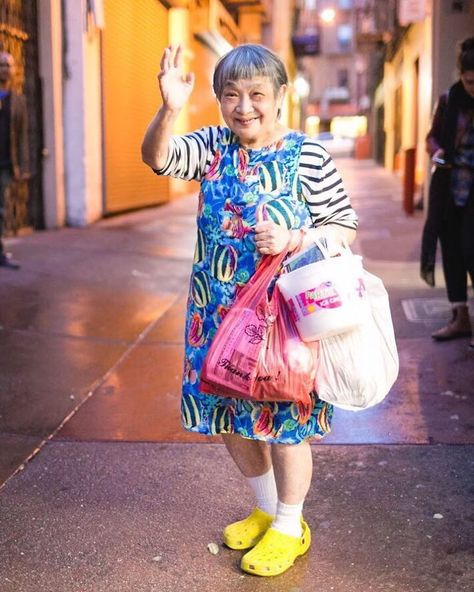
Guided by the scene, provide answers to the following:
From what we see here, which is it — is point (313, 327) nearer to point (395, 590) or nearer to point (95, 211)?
point (395, 590)

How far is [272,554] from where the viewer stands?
2.62 metres

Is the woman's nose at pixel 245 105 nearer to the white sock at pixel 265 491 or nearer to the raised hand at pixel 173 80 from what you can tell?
the raised hand at pixel 173 80

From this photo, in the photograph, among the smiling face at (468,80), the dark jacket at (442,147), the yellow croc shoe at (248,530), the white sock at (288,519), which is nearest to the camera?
the white sock at (288,519)

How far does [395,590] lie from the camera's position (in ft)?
8.17

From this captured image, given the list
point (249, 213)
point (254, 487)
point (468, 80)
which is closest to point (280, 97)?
point (249, 213)

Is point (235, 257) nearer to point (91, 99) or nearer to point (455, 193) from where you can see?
point (455, 193)

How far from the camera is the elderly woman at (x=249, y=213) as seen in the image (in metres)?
2.42

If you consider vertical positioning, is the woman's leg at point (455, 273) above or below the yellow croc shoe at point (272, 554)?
above

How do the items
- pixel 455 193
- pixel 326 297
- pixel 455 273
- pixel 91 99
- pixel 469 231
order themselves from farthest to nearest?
1. pixel 91 99
2. pixel 455 273
3. pixel 455 193
4. pixel 469 231
5. pixel 326 297

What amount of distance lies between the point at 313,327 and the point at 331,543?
2.90ft

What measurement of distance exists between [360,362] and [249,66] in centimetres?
92

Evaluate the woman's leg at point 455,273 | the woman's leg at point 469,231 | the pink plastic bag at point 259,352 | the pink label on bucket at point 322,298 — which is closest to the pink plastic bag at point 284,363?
the pink plastic bag at point 259,352

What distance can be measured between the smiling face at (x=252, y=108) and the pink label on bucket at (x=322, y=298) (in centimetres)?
51

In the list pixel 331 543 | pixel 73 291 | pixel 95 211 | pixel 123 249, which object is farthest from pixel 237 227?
pixel 95 211
